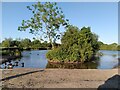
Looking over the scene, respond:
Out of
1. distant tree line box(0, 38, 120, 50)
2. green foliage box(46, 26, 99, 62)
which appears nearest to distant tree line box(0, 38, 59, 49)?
distant tree line box(0, 38, 120, 50)

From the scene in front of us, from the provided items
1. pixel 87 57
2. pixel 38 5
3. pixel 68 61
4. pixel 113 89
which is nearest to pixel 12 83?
pixel 113 89

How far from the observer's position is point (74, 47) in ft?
128

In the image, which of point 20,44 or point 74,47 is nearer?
point 74,47

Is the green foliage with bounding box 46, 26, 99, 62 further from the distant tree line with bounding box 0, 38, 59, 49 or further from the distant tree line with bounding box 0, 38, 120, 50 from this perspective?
the distant tree line with bounding box 0, 38, 120, 50

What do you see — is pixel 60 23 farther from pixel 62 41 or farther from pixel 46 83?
pixel 46 83

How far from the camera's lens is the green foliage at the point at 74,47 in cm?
3778

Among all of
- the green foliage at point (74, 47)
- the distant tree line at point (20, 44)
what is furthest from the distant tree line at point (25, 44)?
the green foliage at point (74, 47)

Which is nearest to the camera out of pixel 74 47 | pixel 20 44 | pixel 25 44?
pixel 74 47

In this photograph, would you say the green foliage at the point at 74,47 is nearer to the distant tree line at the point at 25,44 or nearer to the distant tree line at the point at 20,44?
the distant tree line at the point at 20,44

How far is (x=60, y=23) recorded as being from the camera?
41625mm

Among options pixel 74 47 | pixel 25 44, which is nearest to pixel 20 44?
pixel 25 44

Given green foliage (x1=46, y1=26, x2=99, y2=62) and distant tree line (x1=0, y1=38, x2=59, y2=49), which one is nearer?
green foliage (x1=46, y1=26, x2=99, y2=62)

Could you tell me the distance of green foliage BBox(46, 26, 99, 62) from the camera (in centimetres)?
3778

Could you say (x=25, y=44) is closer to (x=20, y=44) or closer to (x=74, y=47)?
(x=20, y=44)
